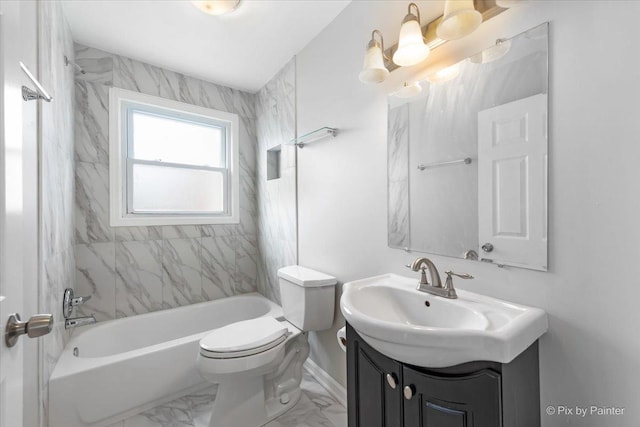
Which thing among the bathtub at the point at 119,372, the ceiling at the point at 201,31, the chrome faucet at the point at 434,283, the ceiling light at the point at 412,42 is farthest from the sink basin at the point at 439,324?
the ceiling at the point at 201,31

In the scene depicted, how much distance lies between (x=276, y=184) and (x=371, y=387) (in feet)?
5.84

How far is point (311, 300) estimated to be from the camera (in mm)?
1687

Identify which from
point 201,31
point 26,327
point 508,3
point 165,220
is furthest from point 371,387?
point 201,31

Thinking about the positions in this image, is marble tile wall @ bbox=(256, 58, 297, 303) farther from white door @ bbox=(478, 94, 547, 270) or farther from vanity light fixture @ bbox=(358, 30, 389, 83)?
white door @ bbox=(478, 94, 547, 270)

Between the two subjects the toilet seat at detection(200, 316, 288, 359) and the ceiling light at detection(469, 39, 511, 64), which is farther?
the toilet seat at detection(200, 316, 288, 359)

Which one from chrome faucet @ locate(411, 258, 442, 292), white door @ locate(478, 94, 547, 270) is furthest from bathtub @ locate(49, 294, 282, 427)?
white door @ locate(478, 94, 547, 270)

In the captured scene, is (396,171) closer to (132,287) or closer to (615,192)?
(615,192)

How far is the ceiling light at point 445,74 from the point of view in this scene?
3.60 feet

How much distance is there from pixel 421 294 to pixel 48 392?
6.26 feet

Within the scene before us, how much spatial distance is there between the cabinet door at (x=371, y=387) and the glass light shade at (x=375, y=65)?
1169mm

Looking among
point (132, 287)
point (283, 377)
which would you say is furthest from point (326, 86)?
point (132, 287)

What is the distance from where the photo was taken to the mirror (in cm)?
90

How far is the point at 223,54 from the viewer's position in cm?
211

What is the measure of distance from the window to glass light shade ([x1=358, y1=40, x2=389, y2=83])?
1748 mm
